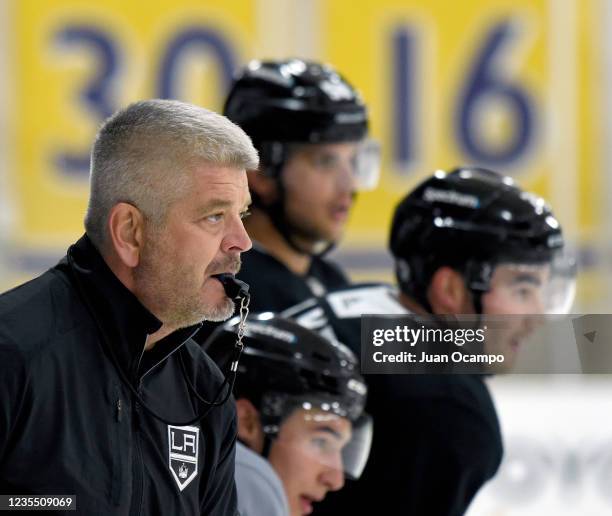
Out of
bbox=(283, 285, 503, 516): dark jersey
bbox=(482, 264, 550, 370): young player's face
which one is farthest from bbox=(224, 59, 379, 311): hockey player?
bbox=(283, 285, 503, 516): dark jersey

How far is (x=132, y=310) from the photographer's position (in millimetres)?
1668

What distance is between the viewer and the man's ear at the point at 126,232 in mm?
1658

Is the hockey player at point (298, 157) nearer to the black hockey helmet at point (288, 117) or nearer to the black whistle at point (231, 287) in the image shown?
the black hockey helmet at point (288, 117)

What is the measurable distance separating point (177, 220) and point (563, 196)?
15.7 feet

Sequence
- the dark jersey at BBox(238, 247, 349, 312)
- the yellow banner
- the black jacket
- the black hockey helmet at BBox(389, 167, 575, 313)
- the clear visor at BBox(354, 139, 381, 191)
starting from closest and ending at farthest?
the black jacket
the black hockey helmet at BBox(389, 167, 575, 313)
the dark jersey at BBox(238, 247, 349, 312)
the clear visor at BBox(354, 139, 381, 191)
the yellow banner

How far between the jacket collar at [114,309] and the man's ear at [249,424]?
A: 0.78m

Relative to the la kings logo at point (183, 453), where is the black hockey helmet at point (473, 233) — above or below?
above

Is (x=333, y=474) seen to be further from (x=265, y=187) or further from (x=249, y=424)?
(x=265, y=187)

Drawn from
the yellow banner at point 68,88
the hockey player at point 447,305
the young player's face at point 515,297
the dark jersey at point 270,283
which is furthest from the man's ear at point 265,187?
the yellow banner at point 68,88

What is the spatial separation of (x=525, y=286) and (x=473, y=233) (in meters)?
0.16

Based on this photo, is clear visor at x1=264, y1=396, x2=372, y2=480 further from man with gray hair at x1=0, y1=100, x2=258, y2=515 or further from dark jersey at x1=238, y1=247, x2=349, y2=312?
man with gray hair at x1=0, y1=100, x2=258, y2=515

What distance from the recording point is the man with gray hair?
5.17ft

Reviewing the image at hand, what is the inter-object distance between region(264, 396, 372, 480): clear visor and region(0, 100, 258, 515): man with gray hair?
70cm

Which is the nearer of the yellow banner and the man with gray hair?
the man with gray hair
